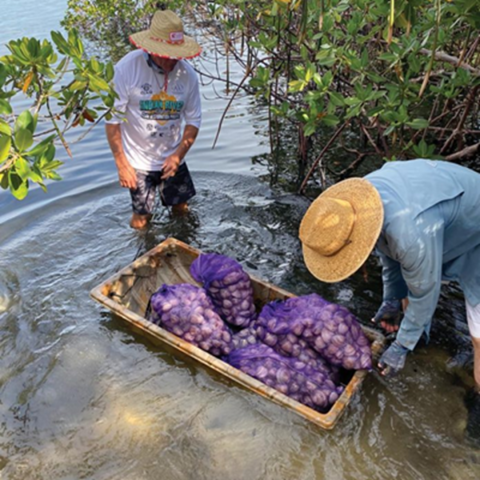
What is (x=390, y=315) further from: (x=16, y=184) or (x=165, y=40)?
(x=165, y=40)

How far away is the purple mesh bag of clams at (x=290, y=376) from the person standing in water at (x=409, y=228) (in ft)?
1.71

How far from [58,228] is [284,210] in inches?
92.9

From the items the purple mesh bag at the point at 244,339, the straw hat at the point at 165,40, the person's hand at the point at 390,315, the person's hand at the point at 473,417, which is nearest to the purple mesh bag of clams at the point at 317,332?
the purple mesh bag at the point at 244,339

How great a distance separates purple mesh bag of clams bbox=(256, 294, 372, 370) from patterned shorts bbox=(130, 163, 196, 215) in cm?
188

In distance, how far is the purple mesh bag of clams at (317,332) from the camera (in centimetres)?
279

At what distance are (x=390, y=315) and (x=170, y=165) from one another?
2.23 meters

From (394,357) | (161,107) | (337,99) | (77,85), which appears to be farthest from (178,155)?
(394,357)

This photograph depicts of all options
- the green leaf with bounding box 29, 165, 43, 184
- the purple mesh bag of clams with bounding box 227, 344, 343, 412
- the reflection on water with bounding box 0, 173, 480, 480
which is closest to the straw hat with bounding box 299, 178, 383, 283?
the purple mesh bag of clams with bounding box 227, 344, 343, 412

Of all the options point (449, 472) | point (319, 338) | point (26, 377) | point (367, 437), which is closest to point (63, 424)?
point (26, 377)

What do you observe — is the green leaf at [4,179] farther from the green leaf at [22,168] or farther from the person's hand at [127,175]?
the person's hand at [127,175]

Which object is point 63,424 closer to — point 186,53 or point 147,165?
point 147,165

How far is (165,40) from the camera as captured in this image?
3.76 metres

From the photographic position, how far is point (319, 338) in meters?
2.86

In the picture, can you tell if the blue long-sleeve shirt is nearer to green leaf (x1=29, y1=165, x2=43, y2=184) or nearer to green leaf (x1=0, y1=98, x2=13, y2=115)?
green leaf (x1=29, y1=165, x2=43, y2=184)
